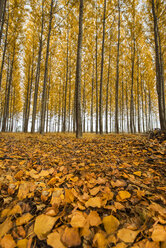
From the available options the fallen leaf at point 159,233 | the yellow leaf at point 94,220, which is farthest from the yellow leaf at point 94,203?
the fallen leaf at point 159,233

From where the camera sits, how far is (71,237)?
69 cm

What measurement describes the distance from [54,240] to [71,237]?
102mm

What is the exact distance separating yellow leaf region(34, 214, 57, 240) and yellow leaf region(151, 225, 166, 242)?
65 cm

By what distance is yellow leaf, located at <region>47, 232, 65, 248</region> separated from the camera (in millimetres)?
654

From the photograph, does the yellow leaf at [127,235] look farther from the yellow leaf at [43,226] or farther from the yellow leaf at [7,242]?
the yellow leaf at [7,242]

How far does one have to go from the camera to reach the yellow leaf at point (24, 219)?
32.5 inches

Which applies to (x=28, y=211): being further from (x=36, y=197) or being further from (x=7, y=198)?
(x=7, y=198)

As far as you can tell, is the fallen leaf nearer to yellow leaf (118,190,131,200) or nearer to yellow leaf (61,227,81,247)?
yellow leaf (118,190,131,200)

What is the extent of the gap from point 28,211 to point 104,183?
85 centimetres

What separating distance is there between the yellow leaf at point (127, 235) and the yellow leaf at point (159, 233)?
0.32 feet

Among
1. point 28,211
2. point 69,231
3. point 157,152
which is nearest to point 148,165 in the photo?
point 157,152

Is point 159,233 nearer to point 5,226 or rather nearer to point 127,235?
point 127,235

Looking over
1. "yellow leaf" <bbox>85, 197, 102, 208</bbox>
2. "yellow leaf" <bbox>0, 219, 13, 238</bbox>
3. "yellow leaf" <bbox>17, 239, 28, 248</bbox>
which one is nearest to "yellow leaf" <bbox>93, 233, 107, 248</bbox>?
"yellow leaf" <bbox>85, 197, 102, 208</bbox>

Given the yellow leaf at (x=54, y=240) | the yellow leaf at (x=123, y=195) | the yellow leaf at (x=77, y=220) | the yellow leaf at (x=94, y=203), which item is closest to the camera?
the yellow leaf at (x=54, y=240)
